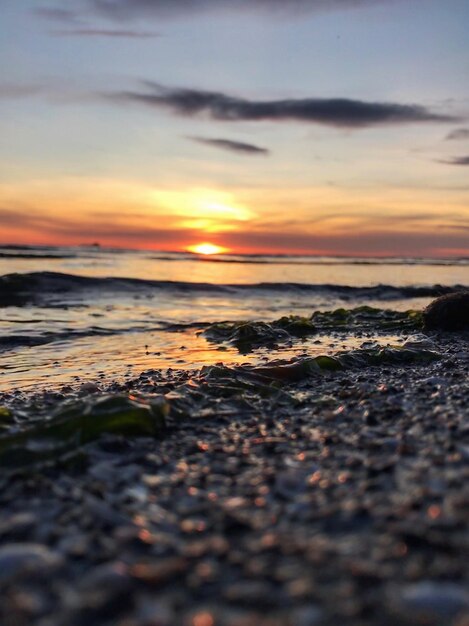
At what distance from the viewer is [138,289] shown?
68.0 feet

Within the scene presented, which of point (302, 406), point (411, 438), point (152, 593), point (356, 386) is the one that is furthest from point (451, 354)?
point (152, 593)

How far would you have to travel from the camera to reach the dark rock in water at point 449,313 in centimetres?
1002

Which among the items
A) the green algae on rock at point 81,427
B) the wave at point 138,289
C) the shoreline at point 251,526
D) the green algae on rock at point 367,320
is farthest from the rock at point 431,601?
the wave at point 138,289

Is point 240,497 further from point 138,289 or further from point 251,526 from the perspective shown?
point 138,289

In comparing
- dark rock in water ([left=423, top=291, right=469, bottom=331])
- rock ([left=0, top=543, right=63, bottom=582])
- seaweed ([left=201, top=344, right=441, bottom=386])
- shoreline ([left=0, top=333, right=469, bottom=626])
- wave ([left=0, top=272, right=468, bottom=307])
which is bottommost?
rock ([left=0, top=543, right=63, bottom=582])

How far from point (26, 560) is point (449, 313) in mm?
9379

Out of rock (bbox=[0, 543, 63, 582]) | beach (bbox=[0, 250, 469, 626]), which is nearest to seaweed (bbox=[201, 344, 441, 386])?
beach (bbox=[0, 250, 469, 626])

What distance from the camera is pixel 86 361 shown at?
7.65 m

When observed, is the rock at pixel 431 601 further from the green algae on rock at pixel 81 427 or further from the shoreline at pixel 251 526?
the green algae on rock at pixel 81 427

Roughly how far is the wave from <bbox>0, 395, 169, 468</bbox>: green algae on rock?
39.9 feet

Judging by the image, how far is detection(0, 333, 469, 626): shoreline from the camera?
1.82 m

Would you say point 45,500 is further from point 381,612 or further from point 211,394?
point 211,394

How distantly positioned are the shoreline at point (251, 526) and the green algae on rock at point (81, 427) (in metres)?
0.13

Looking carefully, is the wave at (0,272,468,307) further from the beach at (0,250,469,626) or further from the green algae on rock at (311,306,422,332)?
the beach at (0,250,469,626)
